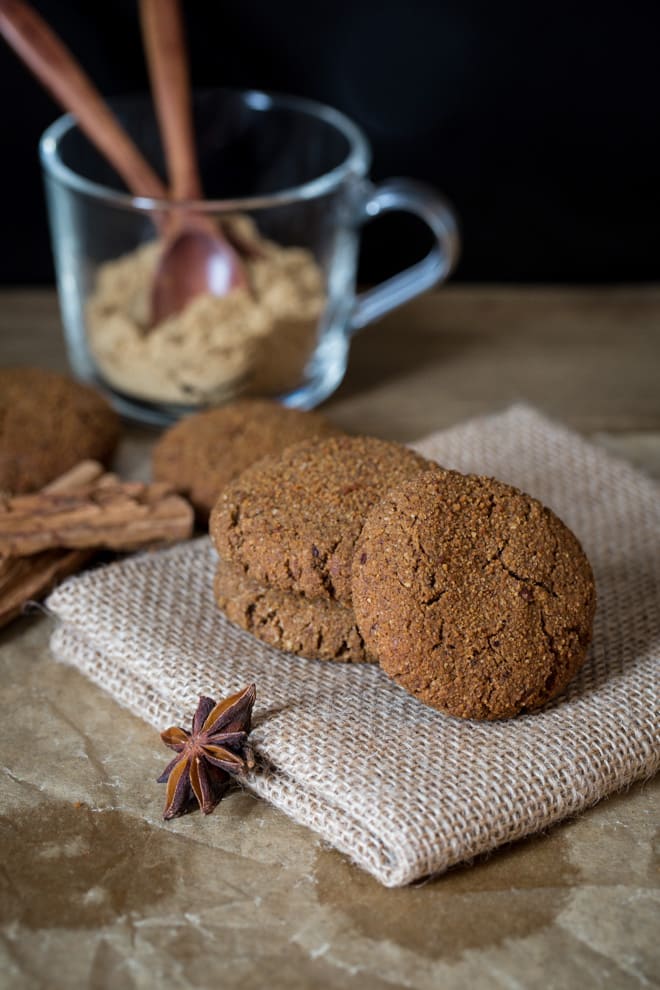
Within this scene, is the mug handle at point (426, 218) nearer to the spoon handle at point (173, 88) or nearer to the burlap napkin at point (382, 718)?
the spoon handle at point (173, 88)

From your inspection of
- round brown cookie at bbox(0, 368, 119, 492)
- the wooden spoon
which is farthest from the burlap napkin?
the wooden spoon

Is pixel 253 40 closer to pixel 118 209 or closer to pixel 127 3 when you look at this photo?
pixel 127 3

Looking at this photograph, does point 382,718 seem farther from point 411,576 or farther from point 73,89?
point 73,89

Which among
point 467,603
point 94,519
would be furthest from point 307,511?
point 94,519

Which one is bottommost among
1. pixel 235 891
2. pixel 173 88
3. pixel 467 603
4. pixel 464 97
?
pixel 235 891

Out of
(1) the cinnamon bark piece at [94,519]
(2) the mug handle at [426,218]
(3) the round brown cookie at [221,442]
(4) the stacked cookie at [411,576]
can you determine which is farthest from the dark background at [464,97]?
(4) the stacked cookie at [411,576]

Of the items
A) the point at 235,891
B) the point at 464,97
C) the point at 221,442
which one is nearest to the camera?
the point at 235,891

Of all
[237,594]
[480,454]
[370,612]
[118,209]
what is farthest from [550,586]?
[118,209]
